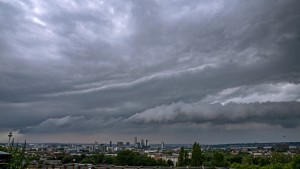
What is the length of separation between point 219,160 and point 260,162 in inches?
1002

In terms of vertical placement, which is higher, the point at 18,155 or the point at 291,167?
the point at 18,155

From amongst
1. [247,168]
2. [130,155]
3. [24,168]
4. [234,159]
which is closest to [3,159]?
[24,168]

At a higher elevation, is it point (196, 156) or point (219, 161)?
point (196, 156)

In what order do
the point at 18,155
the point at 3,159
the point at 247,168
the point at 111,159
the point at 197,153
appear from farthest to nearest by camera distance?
1. the point at 111,159
2. the point at 197,153
3. the point at 247,168
4. the point at 3,159
5. the point at 18,155

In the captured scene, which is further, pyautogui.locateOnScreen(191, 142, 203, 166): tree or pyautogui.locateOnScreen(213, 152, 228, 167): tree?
pyautogui.locateOnScreen(213, 152, 228, 167): tree

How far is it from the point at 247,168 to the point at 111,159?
2171 inches

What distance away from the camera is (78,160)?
13212 cm

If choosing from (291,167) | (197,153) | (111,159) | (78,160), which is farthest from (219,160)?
(78,160)

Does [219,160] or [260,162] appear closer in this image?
[219,160]

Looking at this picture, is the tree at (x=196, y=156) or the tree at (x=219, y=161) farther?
the tree at (x=219, y=161)

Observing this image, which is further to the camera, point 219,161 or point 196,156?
point 219,161

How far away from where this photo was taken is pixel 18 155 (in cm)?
1722

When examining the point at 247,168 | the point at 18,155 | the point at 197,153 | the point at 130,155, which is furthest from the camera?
the point at 130,155

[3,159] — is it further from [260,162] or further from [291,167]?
[260,162]
